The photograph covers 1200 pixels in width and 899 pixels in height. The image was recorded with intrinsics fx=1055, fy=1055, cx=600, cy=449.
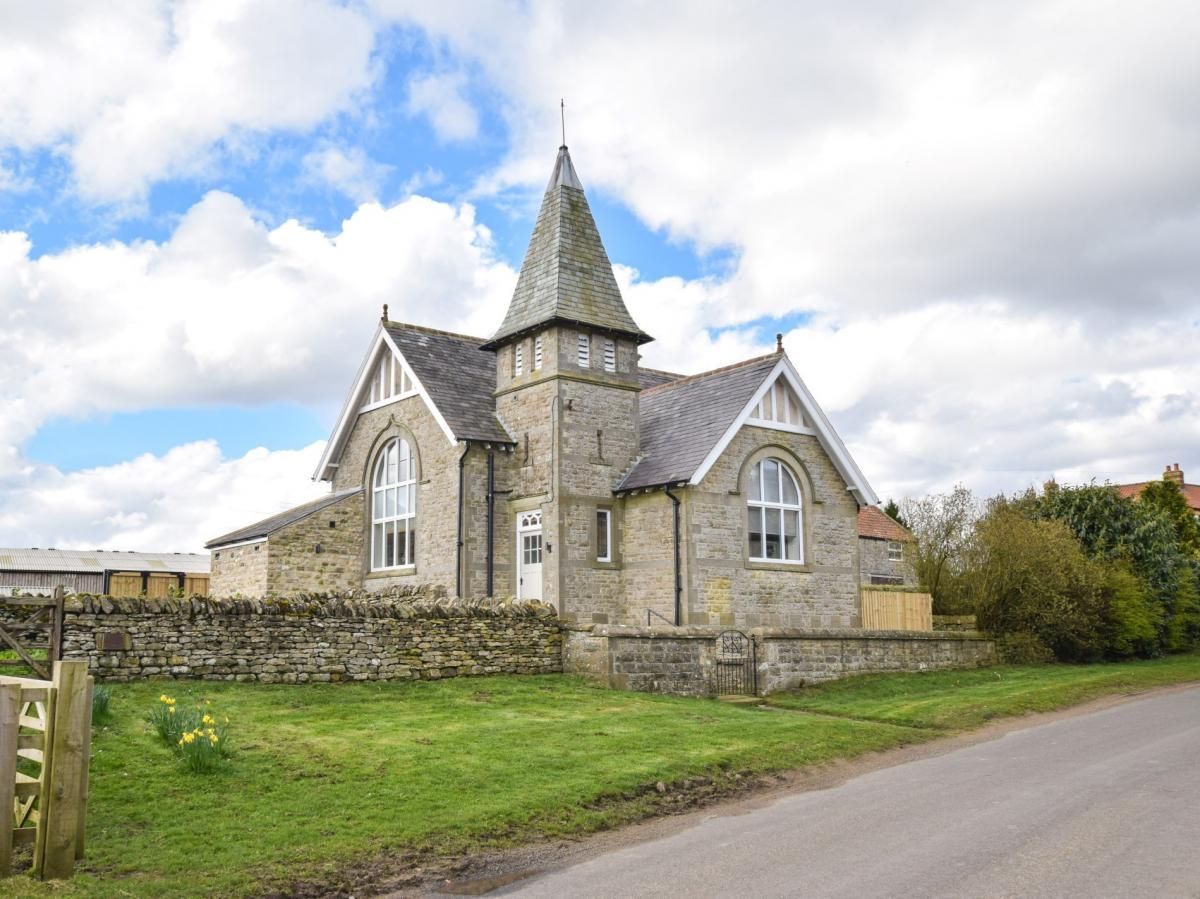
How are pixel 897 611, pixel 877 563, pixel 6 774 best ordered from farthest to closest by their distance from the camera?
pixel 877 563 < pixel 897 611 < pixel 6 774

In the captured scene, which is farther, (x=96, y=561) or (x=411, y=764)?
(x=96, y=561)

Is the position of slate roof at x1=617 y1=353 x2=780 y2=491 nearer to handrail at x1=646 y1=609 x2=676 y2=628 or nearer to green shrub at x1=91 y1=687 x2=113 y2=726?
handrail at x1=646 y1=609 x2=676 y2=628

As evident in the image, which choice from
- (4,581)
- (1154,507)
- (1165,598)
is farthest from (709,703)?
(4,581)

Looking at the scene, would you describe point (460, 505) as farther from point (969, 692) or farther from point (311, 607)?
point (969, 692)

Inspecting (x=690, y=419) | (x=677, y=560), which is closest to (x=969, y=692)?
(x=677, y=560)

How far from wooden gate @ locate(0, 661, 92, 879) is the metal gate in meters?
14.5

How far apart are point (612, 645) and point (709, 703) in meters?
2.26

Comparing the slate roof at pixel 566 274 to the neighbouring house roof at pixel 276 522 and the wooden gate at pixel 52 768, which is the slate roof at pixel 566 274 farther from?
the wooden gate at pixel 52 768

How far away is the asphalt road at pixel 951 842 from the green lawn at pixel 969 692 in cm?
484

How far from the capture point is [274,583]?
91.1ft

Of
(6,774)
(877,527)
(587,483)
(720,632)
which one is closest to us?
(6,774)

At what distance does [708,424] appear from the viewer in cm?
2600

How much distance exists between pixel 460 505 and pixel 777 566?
800cm

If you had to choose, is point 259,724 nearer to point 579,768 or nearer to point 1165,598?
point 579,768
